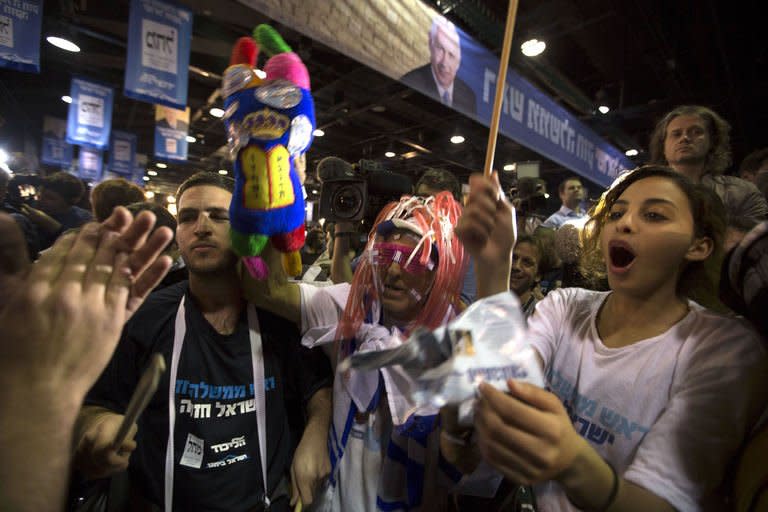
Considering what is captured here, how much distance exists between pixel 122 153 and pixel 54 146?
1.46m

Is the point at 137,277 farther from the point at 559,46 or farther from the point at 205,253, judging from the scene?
the point at 559,46

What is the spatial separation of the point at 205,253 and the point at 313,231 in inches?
103

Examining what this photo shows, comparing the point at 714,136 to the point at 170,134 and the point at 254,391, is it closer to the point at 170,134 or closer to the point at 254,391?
the point at 254,391

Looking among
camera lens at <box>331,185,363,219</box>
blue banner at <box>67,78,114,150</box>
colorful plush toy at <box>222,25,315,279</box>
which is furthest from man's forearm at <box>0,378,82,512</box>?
blue banner at <box>67,78,114,150</box>

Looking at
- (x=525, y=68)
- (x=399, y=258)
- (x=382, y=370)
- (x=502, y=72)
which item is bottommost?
(x=382, y=370)

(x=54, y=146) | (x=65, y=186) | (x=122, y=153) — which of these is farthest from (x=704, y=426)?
(x=54, y=146)

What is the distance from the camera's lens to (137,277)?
2.27 feet

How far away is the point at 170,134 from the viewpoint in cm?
761

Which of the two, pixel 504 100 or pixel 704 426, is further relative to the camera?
pixel 504 100

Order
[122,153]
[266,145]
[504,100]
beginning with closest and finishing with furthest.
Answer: [266,145] → [504,100] → [122,153]

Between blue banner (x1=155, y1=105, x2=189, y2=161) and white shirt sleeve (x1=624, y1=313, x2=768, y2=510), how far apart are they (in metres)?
8.54

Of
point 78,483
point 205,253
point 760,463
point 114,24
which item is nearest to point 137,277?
point 205,253

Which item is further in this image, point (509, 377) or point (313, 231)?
point (313, 231)

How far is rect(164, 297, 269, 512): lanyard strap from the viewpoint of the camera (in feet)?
3.62
